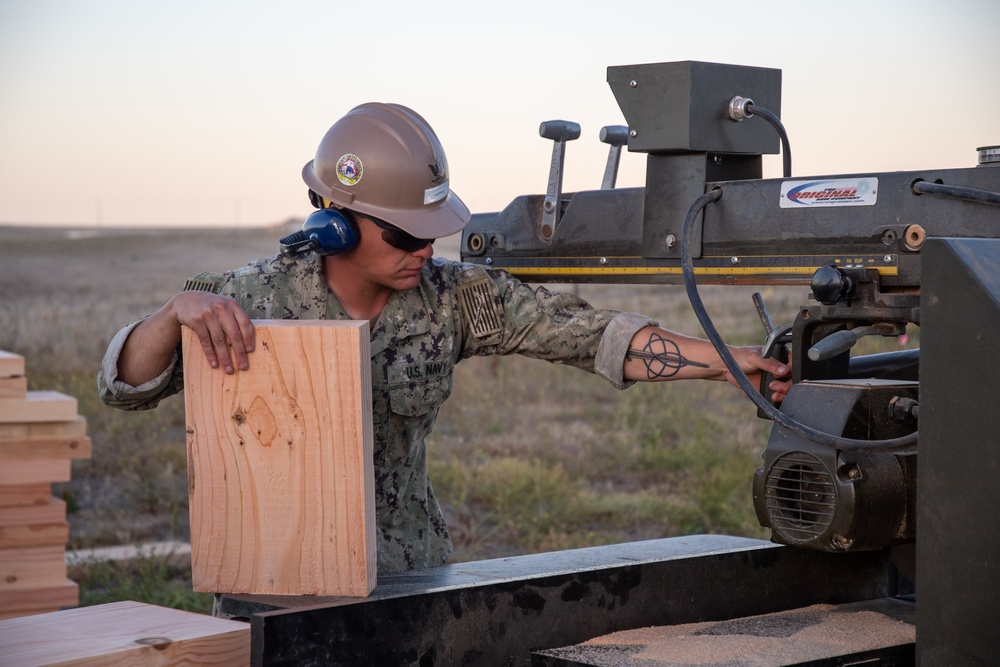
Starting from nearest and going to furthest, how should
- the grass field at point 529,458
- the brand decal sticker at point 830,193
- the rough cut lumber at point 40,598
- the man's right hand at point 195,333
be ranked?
the man's right hand at point 195,333, the brand decal sticker at point 830,193, the rough cut lumber at point 40,598, the grass field at point 529,458

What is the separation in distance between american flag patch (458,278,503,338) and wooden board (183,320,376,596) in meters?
0.99

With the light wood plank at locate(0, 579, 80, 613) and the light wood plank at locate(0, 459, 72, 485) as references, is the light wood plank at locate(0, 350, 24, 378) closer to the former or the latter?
the light wood plank at locate(0, 459, 72, 485)

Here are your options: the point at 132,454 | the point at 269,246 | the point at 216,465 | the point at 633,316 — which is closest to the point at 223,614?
the point at 216,465

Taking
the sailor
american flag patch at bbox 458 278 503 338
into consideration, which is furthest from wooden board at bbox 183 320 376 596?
american flag patch at bbox 458 278 503 338

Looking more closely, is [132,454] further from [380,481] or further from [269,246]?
[269,246]

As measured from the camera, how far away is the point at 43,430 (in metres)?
5.21

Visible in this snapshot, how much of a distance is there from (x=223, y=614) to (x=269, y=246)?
43274 millimetres

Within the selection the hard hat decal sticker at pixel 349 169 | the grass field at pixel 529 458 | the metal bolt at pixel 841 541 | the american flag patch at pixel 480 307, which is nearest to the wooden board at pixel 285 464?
the hard hat decal sticker at pixel 349 169

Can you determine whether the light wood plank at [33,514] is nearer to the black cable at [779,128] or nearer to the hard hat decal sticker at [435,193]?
the hard hat decal sticker at [435,193]

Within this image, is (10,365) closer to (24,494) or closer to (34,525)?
Result: (24,494)

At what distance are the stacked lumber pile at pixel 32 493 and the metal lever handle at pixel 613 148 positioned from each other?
322cm

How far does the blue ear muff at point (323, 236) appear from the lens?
2.78 metres

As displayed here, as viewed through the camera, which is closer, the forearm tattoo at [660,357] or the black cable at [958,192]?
the black cable at [958,192]

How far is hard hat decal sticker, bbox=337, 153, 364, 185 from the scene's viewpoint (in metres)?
2.82
